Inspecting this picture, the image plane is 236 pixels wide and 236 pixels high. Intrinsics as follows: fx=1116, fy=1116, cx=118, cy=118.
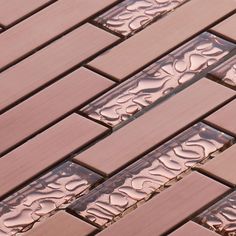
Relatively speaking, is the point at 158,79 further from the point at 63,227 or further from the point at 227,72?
the point at 63,227

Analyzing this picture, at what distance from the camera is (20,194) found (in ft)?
9.71

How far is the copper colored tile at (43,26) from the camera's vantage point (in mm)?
3309

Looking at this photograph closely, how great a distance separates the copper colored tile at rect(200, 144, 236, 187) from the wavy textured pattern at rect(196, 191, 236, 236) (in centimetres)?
6

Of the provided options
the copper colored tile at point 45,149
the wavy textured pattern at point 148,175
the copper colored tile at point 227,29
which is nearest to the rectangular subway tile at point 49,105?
the copper colored tile at point 45,149

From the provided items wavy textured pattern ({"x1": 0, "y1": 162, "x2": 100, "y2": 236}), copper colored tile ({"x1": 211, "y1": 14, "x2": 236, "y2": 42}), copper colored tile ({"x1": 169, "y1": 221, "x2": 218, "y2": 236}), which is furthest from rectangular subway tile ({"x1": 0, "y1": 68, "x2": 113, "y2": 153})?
copper colored tile ({"x1": 169, "y1": 221, "x2": 218, "y2": 236})

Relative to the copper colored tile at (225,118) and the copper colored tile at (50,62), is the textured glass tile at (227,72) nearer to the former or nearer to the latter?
the copper colored tile at (225,118)

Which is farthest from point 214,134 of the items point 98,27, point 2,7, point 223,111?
point 2,7

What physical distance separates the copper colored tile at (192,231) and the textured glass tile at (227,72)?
52cm

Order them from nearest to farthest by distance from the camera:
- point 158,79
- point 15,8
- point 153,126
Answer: point 153,126 → point 158,79 → point 15,8

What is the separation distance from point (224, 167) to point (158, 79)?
38cm

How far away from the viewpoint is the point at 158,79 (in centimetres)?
320

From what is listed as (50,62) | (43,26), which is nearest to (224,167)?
(50,62)

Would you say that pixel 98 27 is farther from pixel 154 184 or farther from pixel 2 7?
pixel 154 184

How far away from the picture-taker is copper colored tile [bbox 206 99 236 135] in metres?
3.06
